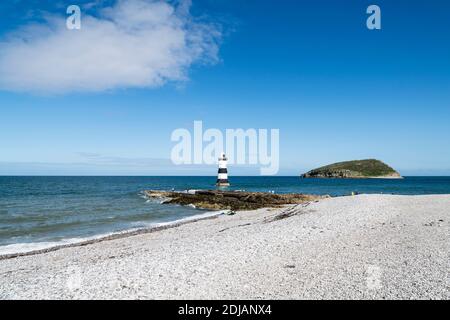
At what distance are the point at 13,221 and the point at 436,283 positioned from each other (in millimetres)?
32282

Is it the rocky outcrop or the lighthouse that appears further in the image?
the lighthouse

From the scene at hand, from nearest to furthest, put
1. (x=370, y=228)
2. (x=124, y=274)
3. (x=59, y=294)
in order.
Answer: (x=59, y=294) → (x=124, y=274) → (x=370, y=228)

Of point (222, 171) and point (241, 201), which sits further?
point (222, 171)

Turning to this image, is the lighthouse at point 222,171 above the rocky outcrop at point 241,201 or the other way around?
above

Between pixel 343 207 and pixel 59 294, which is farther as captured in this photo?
pixel 343 207

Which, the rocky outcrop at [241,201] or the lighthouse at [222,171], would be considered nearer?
the rocky outcrop at [241,201]

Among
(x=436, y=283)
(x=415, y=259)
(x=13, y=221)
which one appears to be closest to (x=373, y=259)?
(x=415, y=259)

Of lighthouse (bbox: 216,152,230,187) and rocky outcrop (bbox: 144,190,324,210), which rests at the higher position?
lighthouse (bbox: 216,152,230,187)

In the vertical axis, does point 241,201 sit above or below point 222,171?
below

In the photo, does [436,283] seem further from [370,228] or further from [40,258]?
[40,258]

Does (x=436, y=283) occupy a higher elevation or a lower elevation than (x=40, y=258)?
higher

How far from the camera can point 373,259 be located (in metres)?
12.0
